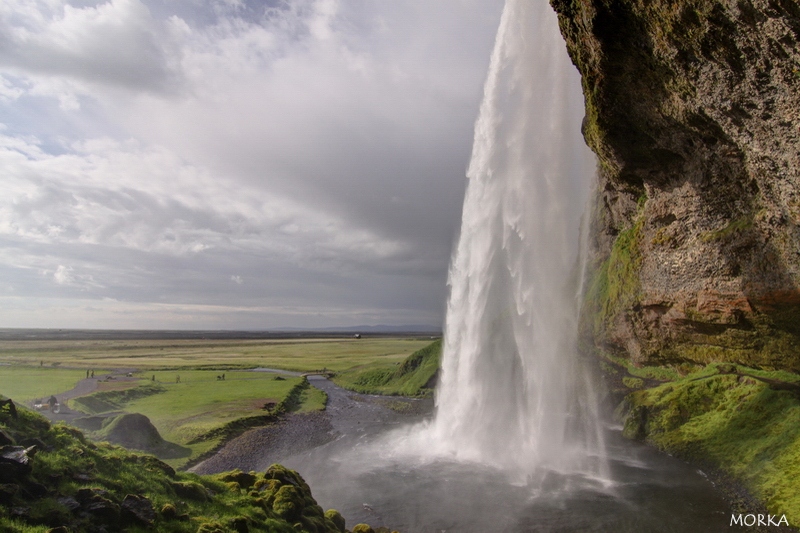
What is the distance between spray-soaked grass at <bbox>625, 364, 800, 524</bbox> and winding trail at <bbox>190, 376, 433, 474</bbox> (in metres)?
20.7

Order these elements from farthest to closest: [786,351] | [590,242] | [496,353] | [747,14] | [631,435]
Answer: [590,242]
[496,353]
[631,435]
[786,351]
[747,14]

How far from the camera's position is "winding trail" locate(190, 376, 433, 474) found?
2856cm

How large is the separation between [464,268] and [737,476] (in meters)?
20.5

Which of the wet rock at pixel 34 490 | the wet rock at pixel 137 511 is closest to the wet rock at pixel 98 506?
the wet rock at pixel 137 511

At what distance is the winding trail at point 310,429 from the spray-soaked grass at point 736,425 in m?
20.7

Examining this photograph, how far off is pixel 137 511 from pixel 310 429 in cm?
2535

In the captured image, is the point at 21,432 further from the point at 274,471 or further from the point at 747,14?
the point at 747,14

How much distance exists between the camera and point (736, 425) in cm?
2478

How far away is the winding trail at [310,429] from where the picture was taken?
93.7 feet

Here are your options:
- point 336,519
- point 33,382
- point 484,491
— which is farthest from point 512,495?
point 33,382

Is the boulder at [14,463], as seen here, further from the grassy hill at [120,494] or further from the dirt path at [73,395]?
the dirt path at [73,395]

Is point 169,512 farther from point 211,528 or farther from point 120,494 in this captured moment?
point 120,494

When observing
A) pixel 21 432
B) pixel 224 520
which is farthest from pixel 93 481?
pixel 224 520

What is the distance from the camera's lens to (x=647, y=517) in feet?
59.8
